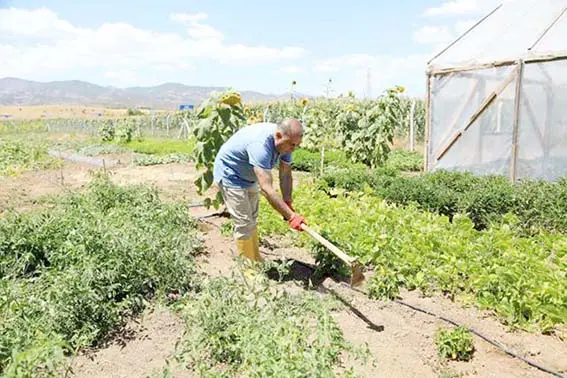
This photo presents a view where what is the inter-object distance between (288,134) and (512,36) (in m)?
6.79

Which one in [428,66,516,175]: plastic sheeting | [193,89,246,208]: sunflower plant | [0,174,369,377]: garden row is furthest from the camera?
[428,66,516,175]: plastic sheeting

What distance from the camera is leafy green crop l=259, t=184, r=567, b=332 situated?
371 centimetres

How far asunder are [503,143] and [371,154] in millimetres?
2499

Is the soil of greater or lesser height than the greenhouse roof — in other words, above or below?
below

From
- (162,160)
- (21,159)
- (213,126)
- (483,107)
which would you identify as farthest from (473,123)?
(21,159)

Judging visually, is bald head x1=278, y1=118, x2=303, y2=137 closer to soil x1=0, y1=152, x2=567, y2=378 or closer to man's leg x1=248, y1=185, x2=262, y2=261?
man's leg x1=248, y1=185, x2=262, y2=261

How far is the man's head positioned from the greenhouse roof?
597 centimetres

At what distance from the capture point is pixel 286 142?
4105 millimetres

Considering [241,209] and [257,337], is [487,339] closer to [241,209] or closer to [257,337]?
[257,337]

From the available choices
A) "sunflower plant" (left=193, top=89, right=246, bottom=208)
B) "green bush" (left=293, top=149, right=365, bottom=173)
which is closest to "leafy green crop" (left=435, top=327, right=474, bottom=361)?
"sunflower plant" (left=193, top=89, right=246, bottom=208)

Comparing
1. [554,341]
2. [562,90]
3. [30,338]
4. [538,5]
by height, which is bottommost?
[554,341]

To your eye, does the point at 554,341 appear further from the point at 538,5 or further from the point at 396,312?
the point at 538,5

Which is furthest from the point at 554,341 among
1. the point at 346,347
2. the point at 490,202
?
the point at 490,202

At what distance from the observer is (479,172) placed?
372 inches
